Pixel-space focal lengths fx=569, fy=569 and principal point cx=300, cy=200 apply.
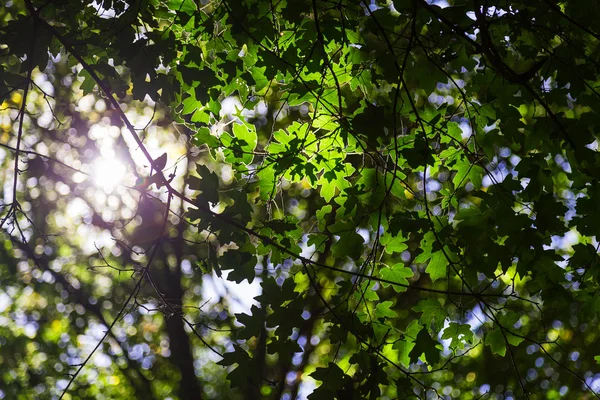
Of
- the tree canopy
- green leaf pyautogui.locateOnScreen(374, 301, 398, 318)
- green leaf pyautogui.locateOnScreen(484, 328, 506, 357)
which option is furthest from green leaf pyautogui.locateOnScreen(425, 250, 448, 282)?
green leaf pyautogui.locateOnScreen(484, 328, 506, 357)

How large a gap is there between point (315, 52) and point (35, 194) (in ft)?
28.3

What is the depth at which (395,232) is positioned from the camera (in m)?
1.98

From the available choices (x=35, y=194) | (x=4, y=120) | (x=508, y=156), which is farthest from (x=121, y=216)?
(x=508, y=156)

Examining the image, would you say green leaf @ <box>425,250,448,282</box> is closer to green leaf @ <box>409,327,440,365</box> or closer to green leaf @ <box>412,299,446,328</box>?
green leaf @ <box>412,299,446,328</box>

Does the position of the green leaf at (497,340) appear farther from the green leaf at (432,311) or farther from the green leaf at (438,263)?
the green leaf at (438,263)

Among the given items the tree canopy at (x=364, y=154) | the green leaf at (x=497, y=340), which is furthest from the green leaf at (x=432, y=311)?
the green leaf at (x=497, y=340)

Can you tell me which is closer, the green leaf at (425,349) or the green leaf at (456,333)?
the green leaf at (425,349)

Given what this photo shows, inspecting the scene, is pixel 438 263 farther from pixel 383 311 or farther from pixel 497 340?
pixel 497 340

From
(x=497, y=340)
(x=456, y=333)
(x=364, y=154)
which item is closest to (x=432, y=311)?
(x=456, y=333)

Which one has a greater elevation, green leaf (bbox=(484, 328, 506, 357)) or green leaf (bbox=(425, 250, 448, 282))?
green leaf (bbox=(425, 250, 448, 282))

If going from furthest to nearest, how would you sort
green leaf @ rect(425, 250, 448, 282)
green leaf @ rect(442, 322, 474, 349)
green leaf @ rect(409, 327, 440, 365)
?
green leaf @ rect(442, 322, 474, 349) → green leaf @ rect(425, 250, 448, 282) → green leaf @ rect(409, 327, 440, 365)

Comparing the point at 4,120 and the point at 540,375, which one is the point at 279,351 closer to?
the point at 540,375

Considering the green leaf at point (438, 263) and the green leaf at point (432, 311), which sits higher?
the green leaf at point (438, 263)

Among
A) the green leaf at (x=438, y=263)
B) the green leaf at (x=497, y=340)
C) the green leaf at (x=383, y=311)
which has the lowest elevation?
the green leaf at (x=497, y=340)
